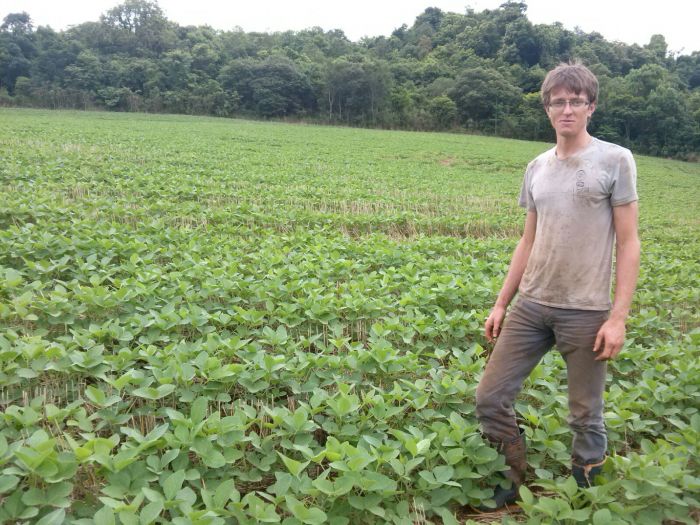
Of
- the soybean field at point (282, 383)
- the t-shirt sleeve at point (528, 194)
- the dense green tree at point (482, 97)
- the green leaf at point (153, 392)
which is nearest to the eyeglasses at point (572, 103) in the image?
the t-shirt sleeve at point (528, 194)

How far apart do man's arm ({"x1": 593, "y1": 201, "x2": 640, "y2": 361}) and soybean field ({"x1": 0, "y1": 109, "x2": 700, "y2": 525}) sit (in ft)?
2.44

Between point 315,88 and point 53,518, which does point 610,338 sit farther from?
point 315,88

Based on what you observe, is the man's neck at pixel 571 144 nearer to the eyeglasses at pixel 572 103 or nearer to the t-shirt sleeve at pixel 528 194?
the eyeglasses at pixel 572 103

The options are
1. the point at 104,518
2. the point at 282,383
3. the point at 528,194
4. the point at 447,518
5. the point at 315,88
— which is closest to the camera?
the point at 104,518

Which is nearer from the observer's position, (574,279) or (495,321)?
(574,279)

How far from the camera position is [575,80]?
2605 mm

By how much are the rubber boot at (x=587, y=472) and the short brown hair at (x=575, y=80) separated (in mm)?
2100

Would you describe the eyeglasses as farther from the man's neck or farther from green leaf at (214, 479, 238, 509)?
green leaf at (214, 479, 238, 509)

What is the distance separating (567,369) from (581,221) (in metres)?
0.88

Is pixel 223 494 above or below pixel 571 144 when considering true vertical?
below

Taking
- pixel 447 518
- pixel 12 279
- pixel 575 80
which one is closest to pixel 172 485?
pixel 447 518

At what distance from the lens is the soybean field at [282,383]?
8.16 ft

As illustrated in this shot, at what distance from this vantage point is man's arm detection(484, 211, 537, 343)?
311 cm

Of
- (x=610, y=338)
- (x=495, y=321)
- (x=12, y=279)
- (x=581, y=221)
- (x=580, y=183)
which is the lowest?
(x=12, y=279)
